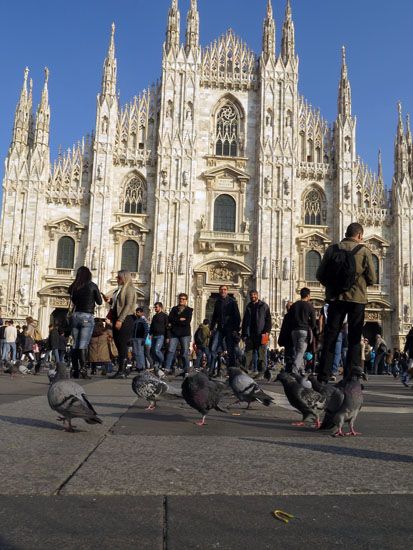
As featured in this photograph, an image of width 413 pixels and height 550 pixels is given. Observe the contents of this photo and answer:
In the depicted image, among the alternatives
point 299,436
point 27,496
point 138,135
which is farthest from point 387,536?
point 138,135

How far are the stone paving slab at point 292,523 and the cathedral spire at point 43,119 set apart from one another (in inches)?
1092

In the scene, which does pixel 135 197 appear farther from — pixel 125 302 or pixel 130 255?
pixel 125 302

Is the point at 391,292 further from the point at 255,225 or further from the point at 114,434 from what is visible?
the point at 114,434

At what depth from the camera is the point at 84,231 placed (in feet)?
88.6

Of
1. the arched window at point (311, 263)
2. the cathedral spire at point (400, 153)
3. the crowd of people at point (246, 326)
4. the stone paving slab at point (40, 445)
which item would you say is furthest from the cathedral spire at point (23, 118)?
the stone paving slab at point (40, 445)

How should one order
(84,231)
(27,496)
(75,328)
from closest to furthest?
(27,496), (75,328), (84,231)

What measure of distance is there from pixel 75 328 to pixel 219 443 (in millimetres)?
5817

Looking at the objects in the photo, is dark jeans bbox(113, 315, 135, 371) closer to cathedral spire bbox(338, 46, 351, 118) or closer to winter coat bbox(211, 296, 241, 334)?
winter coat bbox(211, 296, 241, 334)

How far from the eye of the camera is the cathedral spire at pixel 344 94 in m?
29.2

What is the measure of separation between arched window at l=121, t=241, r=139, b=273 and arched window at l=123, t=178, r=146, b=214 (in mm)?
1649

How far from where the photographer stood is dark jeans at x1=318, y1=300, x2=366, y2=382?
5.43m

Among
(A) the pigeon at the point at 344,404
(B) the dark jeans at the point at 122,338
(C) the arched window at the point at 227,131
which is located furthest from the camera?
(C) the arched window at the point at 227,131

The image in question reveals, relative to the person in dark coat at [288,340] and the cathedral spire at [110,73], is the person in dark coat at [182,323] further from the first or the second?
the cathedral spire at [110,73]

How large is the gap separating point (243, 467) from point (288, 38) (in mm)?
30208
